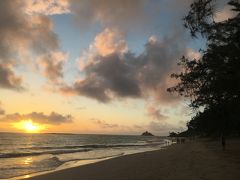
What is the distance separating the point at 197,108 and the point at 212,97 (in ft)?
4.36

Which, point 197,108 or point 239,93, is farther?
point 197,108

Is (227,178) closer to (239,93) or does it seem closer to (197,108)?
(239,93)

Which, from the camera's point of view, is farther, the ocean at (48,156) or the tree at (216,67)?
the ocean at (48,156)

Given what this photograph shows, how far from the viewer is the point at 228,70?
19359 mm

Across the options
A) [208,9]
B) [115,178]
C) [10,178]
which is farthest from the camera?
[10,178]

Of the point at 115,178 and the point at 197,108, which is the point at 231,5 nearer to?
the point at 197,108

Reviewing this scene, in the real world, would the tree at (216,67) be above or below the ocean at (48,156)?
above

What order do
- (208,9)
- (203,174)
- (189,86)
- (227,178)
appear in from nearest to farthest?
(208,9) → (227,178) → (203,174) → (189,86)

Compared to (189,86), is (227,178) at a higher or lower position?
lower

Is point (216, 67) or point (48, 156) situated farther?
point (48, 156)

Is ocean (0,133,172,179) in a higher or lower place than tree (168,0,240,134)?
lower

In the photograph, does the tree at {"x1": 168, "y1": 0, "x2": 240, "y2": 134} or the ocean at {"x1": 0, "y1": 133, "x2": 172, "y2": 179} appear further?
the ocean at {"x1": 0, "y1": 133, "x2": 172, "y2": 179}

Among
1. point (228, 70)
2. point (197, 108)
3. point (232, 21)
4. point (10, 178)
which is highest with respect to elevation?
point (232, 21)

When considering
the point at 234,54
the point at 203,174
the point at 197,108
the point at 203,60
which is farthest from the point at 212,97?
the point at 203,174
